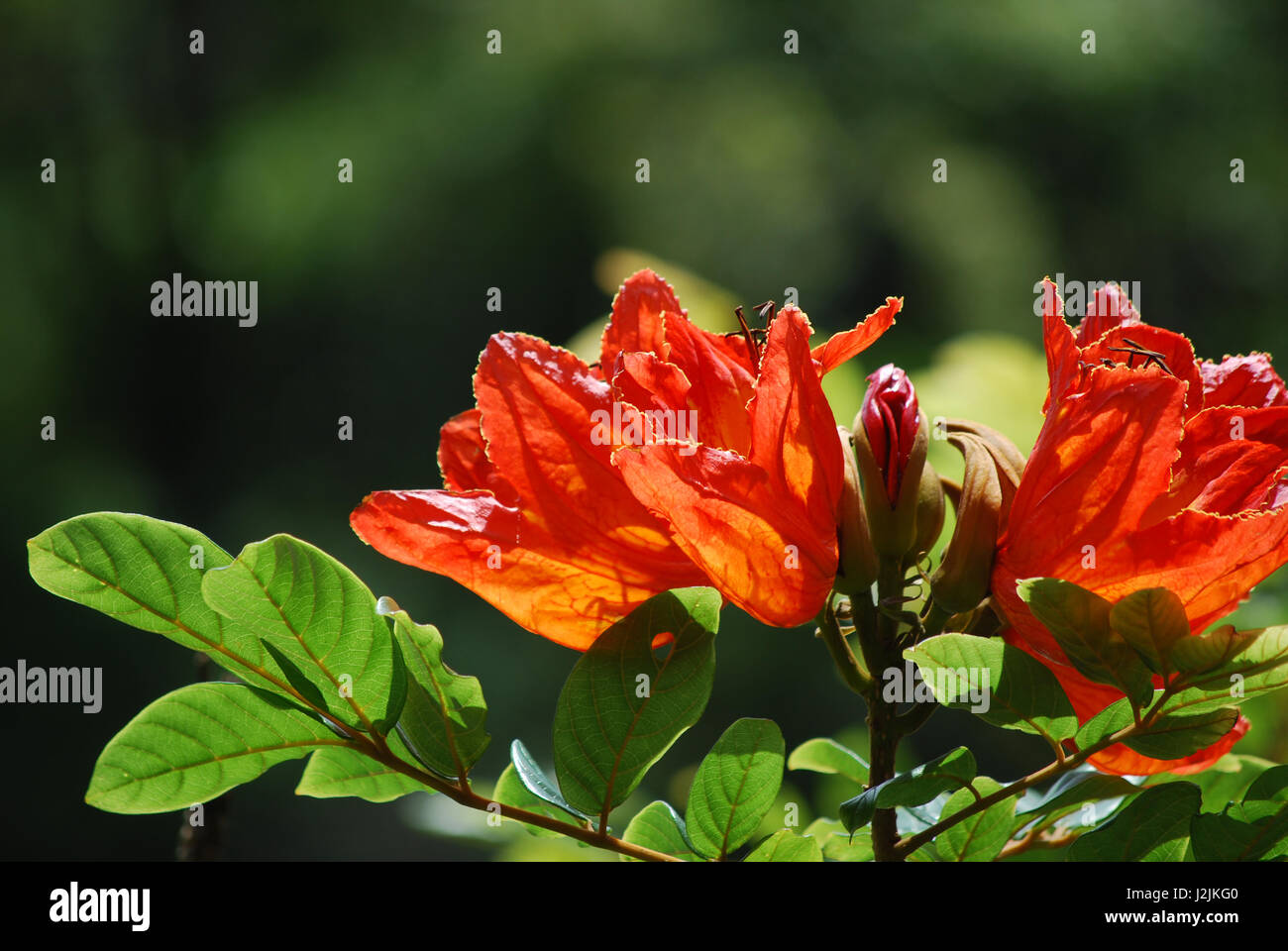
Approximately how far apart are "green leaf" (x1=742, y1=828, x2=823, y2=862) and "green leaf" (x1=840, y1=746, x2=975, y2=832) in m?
0.04

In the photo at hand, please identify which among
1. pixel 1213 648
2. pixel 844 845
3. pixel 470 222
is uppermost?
pixel 470 222

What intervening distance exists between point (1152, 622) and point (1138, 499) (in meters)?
0.05

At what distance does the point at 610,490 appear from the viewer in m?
0.46

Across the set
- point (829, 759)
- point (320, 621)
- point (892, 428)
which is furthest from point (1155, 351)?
point (320, 621)

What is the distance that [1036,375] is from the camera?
2.95ft

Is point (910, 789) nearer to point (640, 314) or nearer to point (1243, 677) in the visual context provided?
point (1243, 677)

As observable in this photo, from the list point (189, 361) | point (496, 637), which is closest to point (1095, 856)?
point (496, 637)

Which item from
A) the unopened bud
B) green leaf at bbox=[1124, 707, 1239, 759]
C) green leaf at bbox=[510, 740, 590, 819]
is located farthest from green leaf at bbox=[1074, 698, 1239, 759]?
green leaf at bbox=[510, 740, 590, 819]

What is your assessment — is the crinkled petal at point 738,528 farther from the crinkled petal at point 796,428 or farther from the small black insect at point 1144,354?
the small black insect at point 1144,354

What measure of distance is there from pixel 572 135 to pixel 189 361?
→ 5.72ft

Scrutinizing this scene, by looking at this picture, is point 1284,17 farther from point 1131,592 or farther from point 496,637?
point 1131,592

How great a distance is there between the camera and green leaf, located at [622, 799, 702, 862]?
0.49 meters

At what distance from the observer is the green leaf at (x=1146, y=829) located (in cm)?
42

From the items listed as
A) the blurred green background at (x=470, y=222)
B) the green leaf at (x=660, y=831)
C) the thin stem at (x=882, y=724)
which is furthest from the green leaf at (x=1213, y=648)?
the blurred green background at (x=470, y=222)
